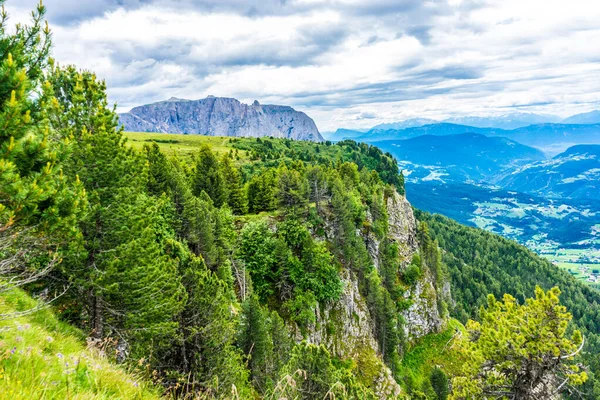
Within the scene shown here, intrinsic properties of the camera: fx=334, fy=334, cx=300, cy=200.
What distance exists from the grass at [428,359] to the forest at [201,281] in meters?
0.73

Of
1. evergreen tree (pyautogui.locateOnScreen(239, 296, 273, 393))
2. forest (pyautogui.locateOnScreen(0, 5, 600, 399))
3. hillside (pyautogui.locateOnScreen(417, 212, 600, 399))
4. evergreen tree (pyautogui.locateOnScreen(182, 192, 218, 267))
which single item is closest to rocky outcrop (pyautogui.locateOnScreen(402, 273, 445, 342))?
forest (pyautogui.locateOnScreen(0, 5, 600, 399))

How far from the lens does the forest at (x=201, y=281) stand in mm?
7754

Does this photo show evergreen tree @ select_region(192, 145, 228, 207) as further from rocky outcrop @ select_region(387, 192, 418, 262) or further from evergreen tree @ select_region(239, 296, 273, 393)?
rocky outcrop @ select_region(387, 192, 418, 262)

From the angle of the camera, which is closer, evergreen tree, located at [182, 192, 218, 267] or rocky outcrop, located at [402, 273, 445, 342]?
evergreen tree, located at [182, 192, 218, 267]

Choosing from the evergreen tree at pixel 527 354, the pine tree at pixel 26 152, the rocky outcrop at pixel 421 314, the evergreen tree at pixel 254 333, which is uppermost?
the pine tree at pixel 26 152

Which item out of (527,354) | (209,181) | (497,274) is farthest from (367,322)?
(497,274)

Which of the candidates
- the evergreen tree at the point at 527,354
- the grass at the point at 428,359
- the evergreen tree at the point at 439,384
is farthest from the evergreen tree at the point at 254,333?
the grass at the point at 428,359

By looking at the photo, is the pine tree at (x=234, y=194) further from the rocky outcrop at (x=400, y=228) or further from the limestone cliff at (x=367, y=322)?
the rocky outcrop at (x=400, y=228)

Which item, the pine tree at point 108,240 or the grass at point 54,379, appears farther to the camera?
the pine tree at point 108,240

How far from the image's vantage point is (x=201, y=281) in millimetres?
18266

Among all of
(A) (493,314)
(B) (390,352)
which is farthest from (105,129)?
(B) (390,352)

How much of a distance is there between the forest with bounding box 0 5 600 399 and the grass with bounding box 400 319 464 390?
28.6 inches

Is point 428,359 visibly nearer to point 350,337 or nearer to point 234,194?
point 350,337

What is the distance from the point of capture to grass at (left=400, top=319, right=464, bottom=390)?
2306 inches
